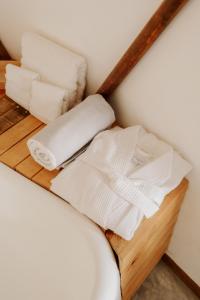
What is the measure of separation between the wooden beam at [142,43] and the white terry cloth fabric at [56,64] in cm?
11

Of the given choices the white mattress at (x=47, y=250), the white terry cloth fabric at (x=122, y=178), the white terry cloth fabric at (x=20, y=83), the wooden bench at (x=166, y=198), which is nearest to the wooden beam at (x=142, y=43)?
the wooden bench at (x=166, y=198)

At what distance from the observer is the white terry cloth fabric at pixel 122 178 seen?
1.22m

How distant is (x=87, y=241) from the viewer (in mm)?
1268

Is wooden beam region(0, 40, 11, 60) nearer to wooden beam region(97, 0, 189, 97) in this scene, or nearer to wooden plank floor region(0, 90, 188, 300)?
wooden plank floor region(0, 90, 188, 300)

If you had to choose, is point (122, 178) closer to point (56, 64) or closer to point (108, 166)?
point (108, 166)

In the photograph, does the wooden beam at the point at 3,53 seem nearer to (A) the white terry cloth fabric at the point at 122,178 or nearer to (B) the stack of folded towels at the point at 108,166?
(B) the stack of folded towels at the point at 108,166

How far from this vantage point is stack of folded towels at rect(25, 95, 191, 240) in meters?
1.22

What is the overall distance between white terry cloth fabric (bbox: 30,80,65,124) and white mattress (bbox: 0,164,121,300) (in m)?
0.31

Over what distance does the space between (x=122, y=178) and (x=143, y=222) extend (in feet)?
0.60

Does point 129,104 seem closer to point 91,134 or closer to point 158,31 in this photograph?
point 91,134

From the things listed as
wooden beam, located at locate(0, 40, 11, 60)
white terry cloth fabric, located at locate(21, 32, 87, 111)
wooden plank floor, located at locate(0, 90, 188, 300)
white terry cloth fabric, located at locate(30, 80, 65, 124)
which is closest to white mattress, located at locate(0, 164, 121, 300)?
wooden plank floor, located at locate(0, 90, 188, 300)

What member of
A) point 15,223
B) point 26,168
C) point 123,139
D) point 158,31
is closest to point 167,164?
point 123,139

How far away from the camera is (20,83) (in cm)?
166

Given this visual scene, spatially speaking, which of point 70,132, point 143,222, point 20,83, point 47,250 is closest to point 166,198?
point 143,222
